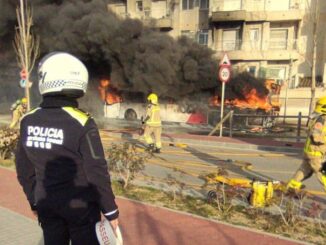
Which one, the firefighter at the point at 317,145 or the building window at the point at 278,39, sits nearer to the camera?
the firefighter at the point at 317,145

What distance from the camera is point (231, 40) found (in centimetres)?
3506

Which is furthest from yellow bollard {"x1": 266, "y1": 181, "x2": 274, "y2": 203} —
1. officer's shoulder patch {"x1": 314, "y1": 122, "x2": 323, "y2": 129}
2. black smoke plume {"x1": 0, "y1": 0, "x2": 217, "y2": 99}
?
black smoke plume {"x1": 0, "y1": 0, "x2": 217, "y2": 99}

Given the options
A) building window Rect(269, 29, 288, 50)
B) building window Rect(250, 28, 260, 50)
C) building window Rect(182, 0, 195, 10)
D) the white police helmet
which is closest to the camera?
the white police helmet

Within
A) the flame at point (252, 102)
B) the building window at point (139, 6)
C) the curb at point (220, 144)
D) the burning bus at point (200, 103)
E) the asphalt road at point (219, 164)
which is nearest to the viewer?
the asphalt road at point (219, 164)

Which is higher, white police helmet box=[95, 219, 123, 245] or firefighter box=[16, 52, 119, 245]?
firefighter box=[16, 52, 119, 245]

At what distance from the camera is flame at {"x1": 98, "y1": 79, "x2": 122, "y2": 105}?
26.9 metres

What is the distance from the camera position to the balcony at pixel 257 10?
32438 millimetres

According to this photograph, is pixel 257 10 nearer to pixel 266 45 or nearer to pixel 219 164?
pixel 266 45

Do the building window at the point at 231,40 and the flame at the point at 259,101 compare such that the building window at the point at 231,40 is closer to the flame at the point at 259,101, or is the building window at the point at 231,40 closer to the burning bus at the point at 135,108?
the flame at the point at 259,101

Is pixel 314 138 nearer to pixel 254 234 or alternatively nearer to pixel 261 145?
pixel 254 234

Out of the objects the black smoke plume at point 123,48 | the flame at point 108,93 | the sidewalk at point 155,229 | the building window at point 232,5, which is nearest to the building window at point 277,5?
the building window at point 232,5

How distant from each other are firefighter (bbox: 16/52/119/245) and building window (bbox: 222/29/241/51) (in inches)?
1314

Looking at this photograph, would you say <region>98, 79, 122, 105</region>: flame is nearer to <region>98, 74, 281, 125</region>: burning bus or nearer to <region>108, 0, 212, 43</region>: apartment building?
<region>98, 74, 281, 125</region>: burning bus

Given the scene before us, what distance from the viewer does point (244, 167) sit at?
9.54m
